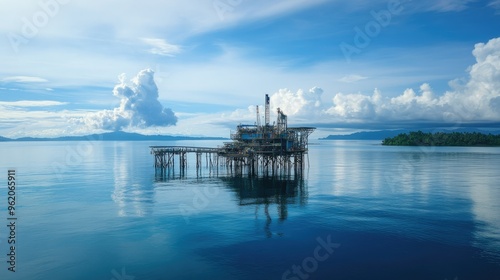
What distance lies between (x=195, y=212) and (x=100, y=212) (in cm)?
1365

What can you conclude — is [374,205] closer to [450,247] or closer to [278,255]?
[450,247]

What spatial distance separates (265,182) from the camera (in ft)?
252

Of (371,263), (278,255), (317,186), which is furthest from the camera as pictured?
(317,186)

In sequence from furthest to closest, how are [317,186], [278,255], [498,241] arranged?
[317,186]
[498,241]
[278,255]

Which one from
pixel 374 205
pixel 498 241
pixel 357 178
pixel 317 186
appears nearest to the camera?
pixel 498 241

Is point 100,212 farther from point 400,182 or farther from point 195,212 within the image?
point 400,182

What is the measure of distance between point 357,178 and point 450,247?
172ft

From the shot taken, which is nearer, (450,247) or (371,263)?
(371,263)

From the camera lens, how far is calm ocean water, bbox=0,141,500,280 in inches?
1151

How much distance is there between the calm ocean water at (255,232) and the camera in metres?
29.2

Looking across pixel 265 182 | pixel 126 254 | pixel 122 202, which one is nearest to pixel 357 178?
pixel 265 182

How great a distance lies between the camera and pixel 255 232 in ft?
128

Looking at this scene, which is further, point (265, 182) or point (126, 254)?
point (265, 182)

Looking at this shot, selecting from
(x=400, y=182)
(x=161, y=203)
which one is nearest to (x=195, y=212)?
(x=161, y=203)
